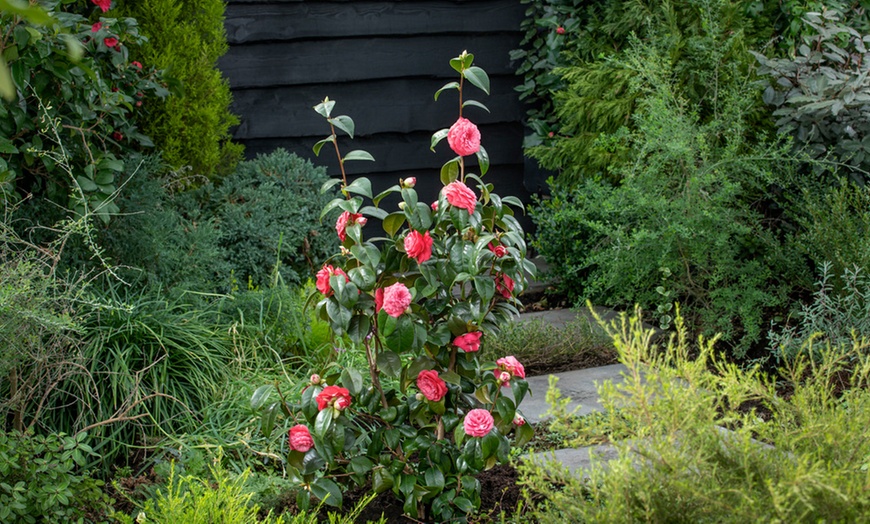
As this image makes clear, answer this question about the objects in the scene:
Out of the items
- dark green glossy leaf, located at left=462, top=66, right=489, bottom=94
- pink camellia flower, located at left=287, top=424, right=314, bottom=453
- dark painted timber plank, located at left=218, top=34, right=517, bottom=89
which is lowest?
pink camellia flower, located at left=287, top=424, right=314, bottom=453

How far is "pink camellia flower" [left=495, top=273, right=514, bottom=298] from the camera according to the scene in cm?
216

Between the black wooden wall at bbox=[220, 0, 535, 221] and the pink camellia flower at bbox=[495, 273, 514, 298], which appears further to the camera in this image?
the black wooden wall at bbox=[220, 0, 535, 221]

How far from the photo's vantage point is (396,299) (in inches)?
77.2

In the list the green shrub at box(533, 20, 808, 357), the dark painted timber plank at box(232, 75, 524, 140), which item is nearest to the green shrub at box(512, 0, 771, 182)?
the green shrub at box(533, 20, 808, 357)

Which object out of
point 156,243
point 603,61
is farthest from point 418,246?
point 603,61

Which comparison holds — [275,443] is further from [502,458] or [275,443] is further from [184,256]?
[184,256]

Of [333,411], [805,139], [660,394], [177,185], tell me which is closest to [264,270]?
[177,185]

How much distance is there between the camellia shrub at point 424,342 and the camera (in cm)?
203

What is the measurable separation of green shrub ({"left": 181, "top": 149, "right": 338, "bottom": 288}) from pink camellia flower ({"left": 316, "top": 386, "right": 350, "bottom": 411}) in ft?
6.41

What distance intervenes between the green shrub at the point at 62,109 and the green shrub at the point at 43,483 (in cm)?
84

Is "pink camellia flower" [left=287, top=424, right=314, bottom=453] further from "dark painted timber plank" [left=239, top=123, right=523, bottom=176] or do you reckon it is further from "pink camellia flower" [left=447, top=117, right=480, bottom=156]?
"dark painted timber plank" [left=239, top=123, right=523, bottom=176]

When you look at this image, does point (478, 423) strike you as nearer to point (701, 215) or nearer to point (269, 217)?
point (701, 215)

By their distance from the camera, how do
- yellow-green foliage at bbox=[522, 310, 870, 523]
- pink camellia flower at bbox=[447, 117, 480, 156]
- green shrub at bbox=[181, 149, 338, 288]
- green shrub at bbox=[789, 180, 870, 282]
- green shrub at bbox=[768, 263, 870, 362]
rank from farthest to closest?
1. green shrub at bbox=[181, 149, 338, 288]
2. green shrub at bbox=[789, 180, 870, 282]
3. green shrub at bbox=[768, 263, 870, 362]
4. pink camellia flower at bbox=[447, 117, 480, 156]
5. yellow-green foliage at bbox=[522, 310, 870, 523]

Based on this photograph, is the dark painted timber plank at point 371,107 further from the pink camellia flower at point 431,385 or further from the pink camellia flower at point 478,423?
the pink camellia flower at point 478,423
